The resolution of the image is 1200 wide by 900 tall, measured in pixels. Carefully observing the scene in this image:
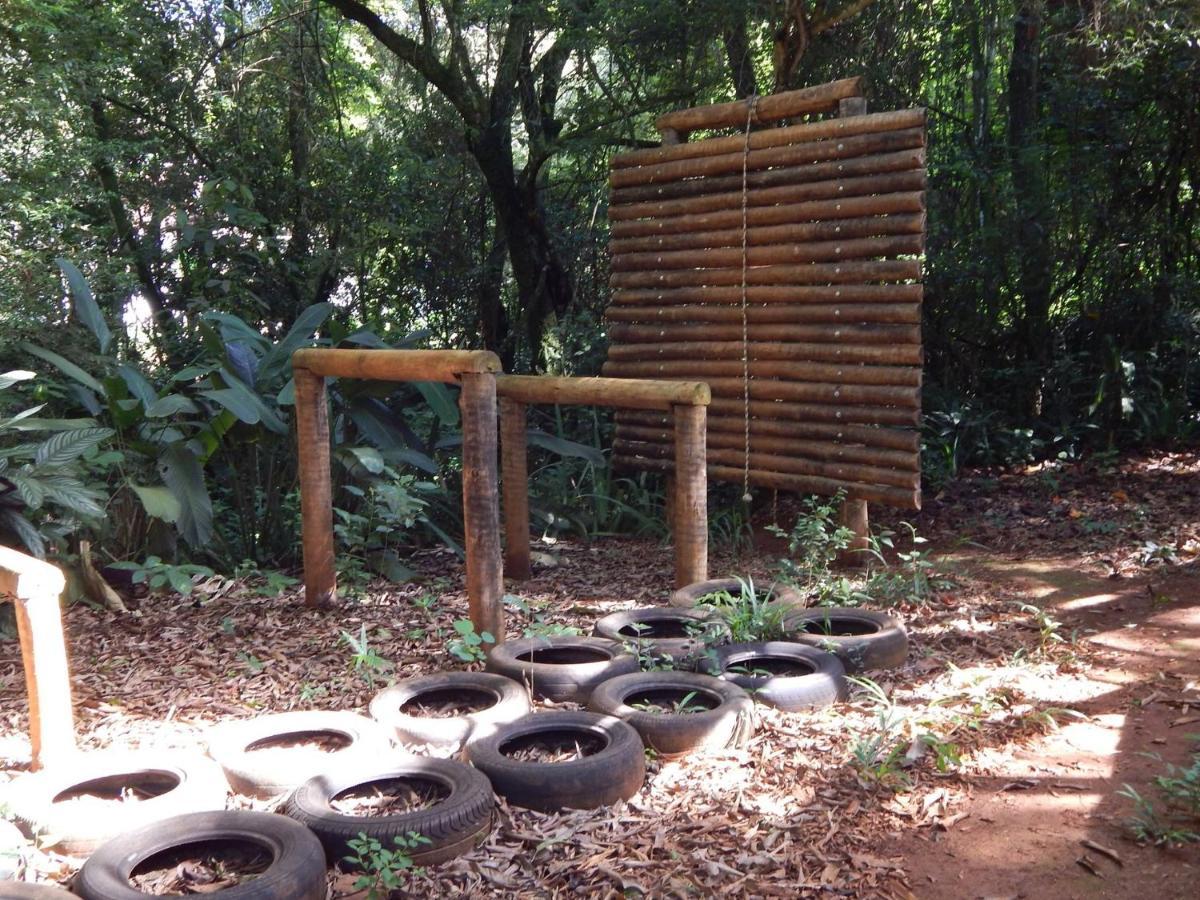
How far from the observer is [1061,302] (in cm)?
888

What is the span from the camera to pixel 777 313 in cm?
603

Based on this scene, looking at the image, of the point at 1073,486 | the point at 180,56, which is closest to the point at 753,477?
the point at 1073,486

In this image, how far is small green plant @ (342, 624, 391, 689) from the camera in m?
4.37

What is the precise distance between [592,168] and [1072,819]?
7442 millimetres

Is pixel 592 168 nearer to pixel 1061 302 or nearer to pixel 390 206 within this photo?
pixel 390 206

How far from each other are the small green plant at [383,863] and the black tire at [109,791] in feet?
1.84

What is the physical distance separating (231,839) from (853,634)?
114 inches

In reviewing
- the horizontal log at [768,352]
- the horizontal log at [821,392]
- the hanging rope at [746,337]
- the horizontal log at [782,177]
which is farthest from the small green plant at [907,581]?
the horizontal log at [782,177]

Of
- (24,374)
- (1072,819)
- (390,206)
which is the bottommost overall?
(1072,819)

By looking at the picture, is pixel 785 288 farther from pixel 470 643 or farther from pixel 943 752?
pixel 943 752

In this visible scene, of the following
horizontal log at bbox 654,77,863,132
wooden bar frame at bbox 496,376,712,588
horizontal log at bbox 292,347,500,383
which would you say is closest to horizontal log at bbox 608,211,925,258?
horizontal log at bbox 654,77,863,132

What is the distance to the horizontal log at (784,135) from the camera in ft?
17.8

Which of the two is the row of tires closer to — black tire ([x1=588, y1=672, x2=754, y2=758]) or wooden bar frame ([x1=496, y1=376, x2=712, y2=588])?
black tire ([x1=588, y1=672, x2=754, y2=758])

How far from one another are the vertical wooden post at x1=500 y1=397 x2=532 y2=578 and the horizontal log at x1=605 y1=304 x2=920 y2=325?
48.3 inches
